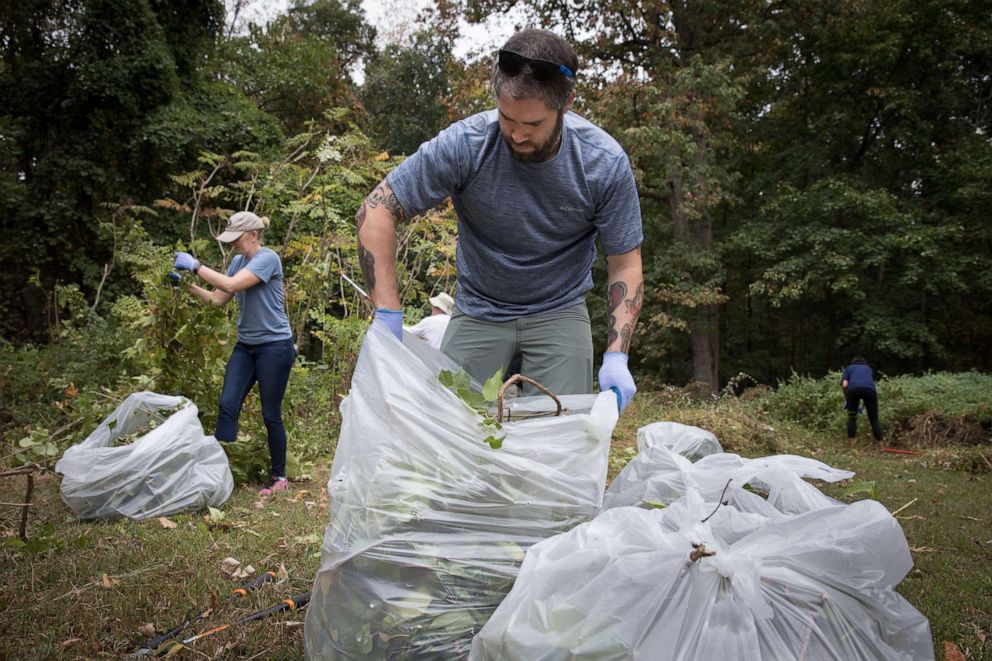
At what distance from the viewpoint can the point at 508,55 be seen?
71.0 inches

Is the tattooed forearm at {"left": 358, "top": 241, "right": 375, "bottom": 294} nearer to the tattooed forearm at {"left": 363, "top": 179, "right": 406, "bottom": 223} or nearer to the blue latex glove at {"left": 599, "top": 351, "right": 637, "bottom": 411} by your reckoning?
the tattooed forearm at {"left": 363, "top": 179, "right": 406, "bottom": 223}

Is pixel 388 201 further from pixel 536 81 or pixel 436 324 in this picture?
pixel 436 324

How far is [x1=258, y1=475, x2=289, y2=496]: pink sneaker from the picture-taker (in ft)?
12.7

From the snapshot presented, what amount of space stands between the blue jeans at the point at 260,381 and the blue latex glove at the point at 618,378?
2.36 meters

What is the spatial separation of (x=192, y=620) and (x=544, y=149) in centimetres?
177

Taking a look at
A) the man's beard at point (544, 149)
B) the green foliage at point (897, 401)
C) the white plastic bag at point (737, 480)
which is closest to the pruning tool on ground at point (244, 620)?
the white plastic bag at point (737, 480)

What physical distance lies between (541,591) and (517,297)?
1.02m

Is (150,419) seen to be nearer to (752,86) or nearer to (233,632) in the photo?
(233,632)

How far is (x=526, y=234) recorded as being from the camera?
2.10 metres

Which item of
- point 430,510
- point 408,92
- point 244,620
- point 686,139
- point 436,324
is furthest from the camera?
point 408,92

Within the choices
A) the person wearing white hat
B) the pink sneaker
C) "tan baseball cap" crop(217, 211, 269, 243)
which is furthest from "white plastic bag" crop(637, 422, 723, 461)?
"tan baseball cap" crop(217, 211, 269, 243)

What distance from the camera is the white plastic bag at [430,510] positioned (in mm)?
1520

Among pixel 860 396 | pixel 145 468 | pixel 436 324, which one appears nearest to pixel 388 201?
pixel 145 468

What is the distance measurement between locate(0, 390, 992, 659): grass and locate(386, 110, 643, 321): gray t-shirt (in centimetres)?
119
